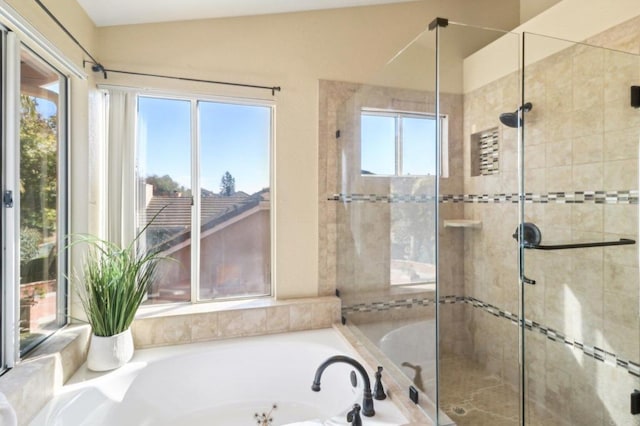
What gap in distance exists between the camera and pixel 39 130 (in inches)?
67.1

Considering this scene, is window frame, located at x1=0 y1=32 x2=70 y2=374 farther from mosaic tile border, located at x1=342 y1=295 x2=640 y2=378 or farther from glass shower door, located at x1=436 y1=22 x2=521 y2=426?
glass shower door, located at x1=436 y1=22 x2=521 y2=426

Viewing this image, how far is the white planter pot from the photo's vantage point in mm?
1777

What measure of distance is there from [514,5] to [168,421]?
4157 mm

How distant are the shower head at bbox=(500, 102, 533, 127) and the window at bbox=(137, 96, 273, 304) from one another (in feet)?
5.30

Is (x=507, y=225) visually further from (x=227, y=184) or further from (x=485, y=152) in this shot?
(x=227, y=184)

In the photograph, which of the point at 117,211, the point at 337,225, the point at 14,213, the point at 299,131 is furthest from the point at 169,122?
the point at 337,225

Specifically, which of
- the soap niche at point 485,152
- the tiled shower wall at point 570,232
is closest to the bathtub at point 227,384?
the tiled shower wall at point 570,232

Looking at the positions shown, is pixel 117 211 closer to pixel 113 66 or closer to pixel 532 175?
pixel 113 66

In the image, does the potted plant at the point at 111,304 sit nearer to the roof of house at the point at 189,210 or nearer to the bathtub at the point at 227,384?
the bathtub at the point at 227,384

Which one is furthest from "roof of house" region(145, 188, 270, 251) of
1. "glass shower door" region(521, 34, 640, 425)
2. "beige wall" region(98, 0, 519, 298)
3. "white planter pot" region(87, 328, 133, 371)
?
"glass shower door" region(521, 34, 640, 425)

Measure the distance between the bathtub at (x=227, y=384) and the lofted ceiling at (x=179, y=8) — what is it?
210 centimetres

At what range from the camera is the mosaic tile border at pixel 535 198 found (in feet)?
5.68

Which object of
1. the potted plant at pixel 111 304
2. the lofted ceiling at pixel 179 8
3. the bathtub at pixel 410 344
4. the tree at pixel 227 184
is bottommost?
the bathtub at pixel 410 344

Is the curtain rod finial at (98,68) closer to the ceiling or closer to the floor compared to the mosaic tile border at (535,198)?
closer to the ceiling
